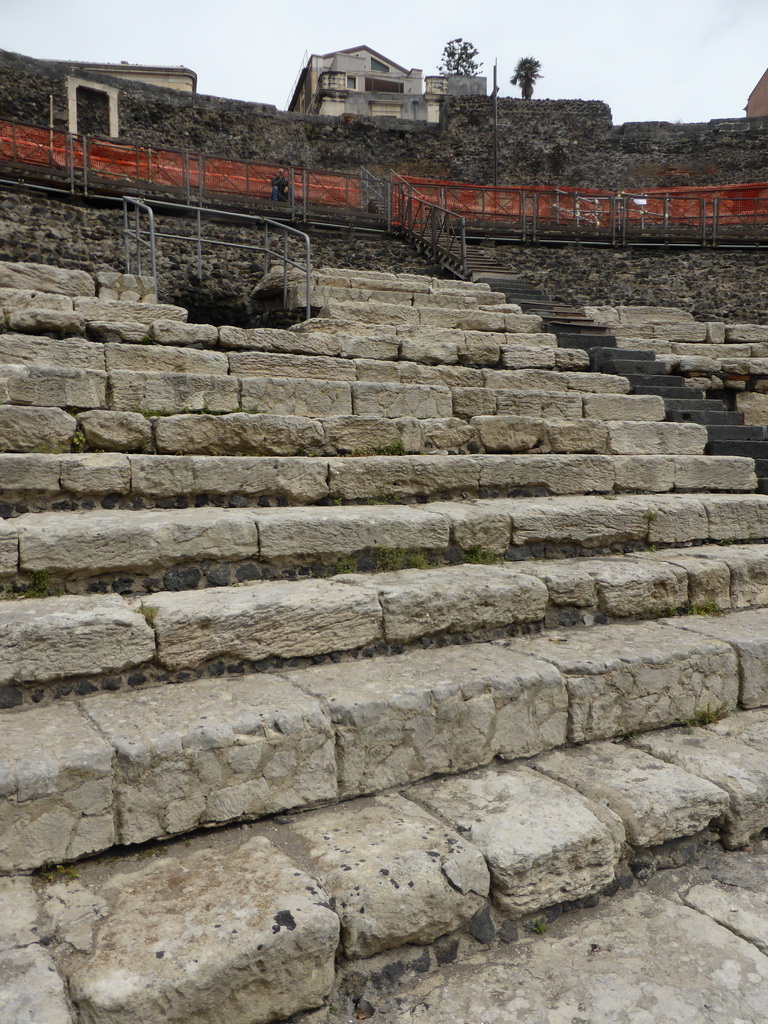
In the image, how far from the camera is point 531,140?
2294 centimetres

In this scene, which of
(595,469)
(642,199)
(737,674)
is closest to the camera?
(737,674)

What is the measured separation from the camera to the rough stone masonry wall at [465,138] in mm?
18641

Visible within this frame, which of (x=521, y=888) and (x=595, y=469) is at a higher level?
(x=595, y=469)

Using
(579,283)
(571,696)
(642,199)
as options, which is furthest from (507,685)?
(642,199)

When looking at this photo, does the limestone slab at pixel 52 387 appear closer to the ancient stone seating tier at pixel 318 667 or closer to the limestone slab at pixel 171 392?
the ancient stone seating tier at pixel 318 667

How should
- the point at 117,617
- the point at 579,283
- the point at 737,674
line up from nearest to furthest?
1. the point at 117,617
2. the point at 737,674
3. the point at 579,283

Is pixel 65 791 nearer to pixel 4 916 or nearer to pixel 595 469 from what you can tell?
pixel 4 916

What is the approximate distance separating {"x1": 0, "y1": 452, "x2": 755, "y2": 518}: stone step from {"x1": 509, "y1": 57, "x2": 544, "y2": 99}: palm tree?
121ft

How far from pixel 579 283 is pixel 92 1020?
43.6 ft

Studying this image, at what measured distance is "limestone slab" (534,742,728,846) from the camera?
2469mm

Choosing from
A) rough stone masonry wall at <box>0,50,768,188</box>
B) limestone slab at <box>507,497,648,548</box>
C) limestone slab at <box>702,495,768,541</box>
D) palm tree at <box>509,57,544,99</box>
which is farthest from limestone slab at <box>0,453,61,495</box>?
palm tree at <box>509,57,544,99</box>

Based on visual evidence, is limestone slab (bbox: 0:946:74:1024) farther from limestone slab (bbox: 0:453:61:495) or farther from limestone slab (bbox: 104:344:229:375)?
limestone slab (bbox: 104:344:229:375)

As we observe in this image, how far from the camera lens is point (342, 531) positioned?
3.54 metres

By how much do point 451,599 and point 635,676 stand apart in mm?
811
